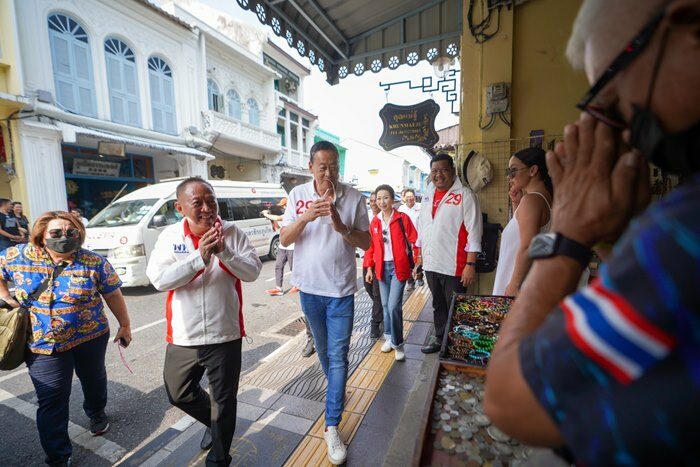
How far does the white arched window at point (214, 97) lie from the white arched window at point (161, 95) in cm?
170

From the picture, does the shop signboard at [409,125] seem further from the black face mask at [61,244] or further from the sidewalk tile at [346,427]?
the black face mask at [61,244]

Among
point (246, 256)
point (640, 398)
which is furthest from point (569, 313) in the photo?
point (246, 256)

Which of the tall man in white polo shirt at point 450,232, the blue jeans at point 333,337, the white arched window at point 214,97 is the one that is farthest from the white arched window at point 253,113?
the blue jeans at point 333,337

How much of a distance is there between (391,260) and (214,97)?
1377cm

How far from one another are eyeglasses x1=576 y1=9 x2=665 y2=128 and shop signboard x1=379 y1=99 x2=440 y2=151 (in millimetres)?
4510

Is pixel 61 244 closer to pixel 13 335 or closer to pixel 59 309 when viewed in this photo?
pixel 59 309

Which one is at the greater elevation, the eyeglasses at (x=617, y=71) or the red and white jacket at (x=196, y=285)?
the eyeglasses at (x=617, y=71)

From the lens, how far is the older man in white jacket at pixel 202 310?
202cm

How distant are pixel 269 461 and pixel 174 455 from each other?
693 mm

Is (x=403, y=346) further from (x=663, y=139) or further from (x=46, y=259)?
(x=663, y=139)

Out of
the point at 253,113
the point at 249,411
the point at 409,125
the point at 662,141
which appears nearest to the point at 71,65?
the point at 253,113

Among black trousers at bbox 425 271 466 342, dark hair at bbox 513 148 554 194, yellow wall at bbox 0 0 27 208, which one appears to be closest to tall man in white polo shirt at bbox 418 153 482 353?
black trousers at bbox 425 271 466 342

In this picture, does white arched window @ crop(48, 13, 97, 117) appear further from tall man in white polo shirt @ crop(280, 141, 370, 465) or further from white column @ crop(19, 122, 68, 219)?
tall man in white polo shirt @ crop(280, 141, 370, 465)

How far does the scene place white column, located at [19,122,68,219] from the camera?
8266mm
